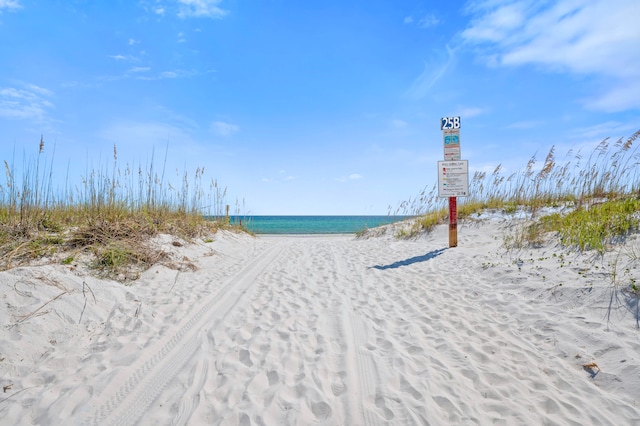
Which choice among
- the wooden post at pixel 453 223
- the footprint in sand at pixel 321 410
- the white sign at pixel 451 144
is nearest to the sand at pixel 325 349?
the footprint in sand at pixel 321 410

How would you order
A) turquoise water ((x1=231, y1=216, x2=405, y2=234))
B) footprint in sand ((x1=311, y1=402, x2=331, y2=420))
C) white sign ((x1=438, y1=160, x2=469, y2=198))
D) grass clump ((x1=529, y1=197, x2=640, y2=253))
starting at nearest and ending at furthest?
1. footprint in sand ((x1=311, y1=402, x2=331, y2=420))
2. grass clump ((x1=529, y1=197, x2=640, y2=253))
3. white sign ((x1=438, y1=160, x2=469, y2=198))
4. turquoise water ((x1=231, y1=216, x2=405, y2=234))

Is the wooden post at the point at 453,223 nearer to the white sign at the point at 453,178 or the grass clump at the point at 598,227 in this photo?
the white sign at the point at 453,178

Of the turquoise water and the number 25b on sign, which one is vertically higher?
the number 25b on sign

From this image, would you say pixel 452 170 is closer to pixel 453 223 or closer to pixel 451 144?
pixel 451 144

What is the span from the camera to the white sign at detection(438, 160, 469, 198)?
7633 mm

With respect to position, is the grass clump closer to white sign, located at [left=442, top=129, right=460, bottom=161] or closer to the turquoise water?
white sign, located at [left=442, top=129, right=460, bottom=161]

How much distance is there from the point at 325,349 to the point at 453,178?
5865 millimetres

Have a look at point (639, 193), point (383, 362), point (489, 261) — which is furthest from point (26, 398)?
point (639, 193)

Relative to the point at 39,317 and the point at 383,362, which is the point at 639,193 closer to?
the point at 383,362

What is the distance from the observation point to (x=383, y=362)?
274 cm

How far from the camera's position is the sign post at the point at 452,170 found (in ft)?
25.1

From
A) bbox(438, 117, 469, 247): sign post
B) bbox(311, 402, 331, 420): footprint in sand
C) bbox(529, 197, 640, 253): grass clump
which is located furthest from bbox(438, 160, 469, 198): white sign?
bbox(311, 402, 331, 420): footprint in sand

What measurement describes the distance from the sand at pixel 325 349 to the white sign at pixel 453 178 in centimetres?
274

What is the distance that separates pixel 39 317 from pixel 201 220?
6781 mm
